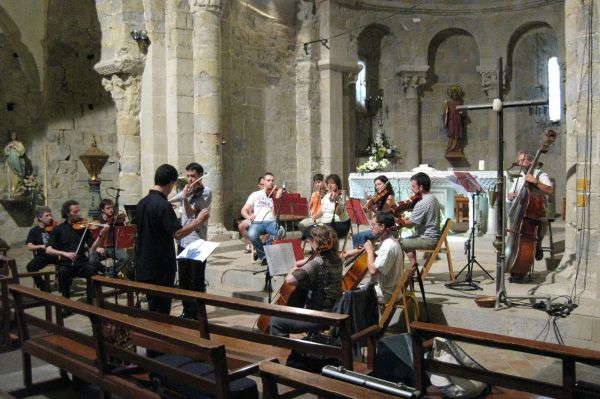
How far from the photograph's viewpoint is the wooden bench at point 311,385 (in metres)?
2.14

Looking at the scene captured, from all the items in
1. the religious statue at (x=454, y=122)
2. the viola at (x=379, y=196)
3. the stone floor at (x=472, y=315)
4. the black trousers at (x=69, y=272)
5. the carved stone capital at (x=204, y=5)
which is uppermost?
the carved stone capital at (x=204, y=5)

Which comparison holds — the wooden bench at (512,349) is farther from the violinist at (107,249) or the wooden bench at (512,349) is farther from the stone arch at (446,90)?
the stone arch at (446,90)

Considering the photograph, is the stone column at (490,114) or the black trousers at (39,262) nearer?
the black trousers at (39,262)

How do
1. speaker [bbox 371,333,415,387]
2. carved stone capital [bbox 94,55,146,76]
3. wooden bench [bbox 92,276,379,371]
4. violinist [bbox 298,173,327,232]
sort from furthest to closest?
carved stone capital [bbox 94,55,146,76], violinist [bbox 298,173,327,232], speaker [bbox 371,333,415,387], wooden bench [bbox 92,276,379,371]

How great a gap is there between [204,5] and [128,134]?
112 inches

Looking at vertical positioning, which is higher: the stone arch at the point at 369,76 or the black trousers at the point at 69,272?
the stone arch at the point at 369,76

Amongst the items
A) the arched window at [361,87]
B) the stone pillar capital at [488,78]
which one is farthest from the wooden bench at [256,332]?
the stone pillar capital at [488,78]

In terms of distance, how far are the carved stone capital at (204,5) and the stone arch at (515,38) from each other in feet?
27.0

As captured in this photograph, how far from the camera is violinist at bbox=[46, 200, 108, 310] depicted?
6.98m

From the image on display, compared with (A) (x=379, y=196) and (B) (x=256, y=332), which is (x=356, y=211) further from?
(B) (x=256, y=332)

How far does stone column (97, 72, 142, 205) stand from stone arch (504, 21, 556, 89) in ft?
31.2

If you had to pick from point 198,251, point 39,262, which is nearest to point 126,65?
point 39,262

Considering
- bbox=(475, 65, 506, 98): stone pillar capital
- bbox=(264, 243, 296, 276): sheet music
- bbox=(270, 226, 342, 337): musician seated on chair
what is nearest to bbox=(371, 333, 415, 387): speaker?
bbox=(270, 226, 342, 337): musician seated on chair

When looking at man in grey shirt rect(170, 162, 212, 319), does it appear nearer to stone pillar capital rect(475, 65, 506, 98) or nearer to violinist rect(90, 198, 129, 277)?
violinist rect(90, 198, 129, 277)
